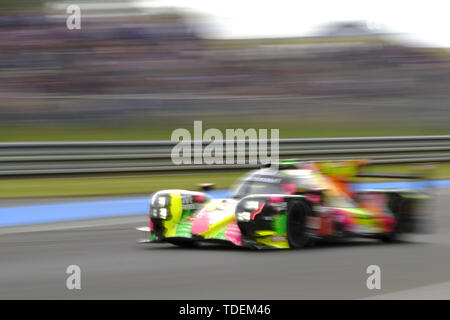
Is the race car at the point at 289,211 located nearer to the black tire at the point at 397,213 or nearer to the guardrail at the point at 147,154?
the black tire at the point at 397,213

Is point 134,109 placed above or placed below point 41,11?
below

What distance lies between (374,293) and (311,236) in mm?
2188

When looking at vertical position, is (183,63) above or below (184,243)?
above

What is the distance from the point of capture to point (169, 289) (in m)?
5.54

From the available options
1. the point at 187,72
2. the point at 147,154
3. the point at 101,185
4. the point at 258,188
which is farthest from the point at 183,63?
the point at 258,188

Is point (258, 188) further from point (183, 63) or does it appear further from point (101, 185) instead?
point (183, 63)

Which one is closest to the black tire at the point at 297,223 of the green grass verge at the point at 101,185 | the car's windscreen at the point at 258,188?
the car's windscreen at the point at 258,188

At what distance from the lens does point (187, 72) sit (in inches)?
818

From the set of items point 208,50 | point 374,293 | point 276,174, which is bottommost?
point 374,293

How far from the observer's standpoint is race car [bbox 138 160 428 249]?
725 centimetres

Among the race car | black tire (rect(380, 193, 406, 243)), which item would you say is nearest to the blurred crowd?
the race car

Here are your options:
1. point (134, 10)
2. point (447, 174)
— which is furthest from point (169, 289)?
point (134, 10)

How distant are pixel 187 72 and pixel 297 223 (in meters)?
13.7
